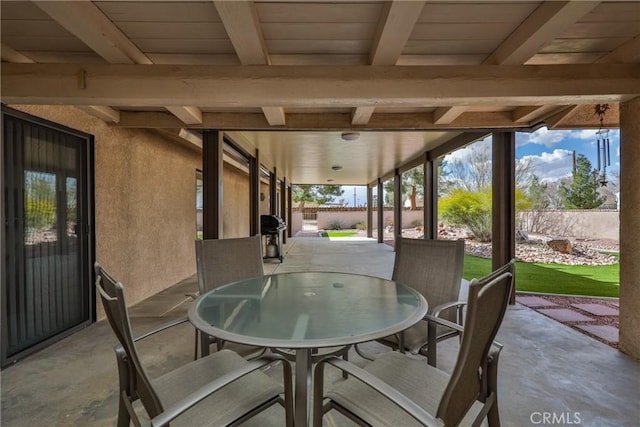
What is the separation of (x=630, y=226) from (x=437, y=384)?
2645 millimetres

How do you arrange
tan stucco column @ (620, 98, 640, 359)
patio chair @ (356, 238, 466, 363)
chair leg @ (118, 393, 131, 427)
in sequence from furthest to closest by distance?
1. tan stucco column @ (620, 98, 640, 359)
2. patio chair @ (356, 238, 466, 363)
3. chair leg @ (118, 393, 131, 427)

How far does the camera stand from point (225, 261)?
2.69 meters

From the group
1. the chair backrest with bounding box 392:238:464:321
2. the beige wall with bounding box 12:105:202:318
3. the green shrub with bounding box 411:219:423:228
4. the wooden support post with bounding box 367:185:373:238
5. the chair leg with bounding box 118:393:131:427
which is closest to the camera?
the chair leg with bounding box 118:393:131:427

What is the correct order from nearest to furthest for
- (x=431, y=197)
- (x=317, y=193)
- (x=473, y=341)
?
(x=473, y=341)
(x=431, y=197)
(x=317, y=193)

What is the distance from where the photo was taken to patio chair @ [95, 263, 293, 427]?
3.59ft

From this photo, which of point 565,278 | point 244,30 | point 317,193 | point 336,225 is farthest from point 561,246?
point 317,193

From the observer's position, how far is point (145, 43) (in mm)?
Result: 2299

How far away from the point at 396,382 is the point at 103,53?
3.07m

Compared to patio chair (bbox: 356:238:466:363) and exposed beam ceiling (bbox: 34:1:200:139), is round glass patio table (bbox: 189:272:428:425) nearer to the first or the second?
patio chair (bbox: 356:238:466:363)

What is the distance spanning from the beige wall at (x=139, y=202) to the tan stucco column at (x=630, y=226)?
5.58m

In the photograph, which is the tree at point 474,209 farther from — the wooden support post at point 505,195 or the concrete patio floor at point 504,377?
the concrete patio floor at point 504,377

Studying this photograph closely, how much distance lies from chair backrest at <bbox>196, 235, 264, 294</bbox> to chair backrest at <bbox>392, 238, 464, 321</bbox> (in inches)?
53.3

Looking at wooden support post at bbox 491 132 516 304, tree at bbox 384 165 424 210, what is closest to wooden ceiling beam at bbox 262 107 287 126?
wooden support post at bbox 491 132 516 304

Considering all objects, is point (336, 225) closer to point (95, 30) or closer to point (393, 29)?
point (393, 29)
